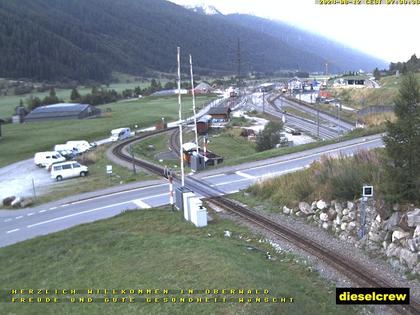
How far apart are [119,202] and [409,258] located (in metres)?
18.8

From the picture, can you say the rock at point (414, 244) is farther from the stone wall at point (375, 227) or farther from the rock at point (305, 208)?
the rock at point (305, 208)

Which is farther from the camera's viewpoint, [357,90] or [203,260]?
[357,90]

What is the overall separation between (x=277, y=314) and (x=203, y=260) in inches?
154

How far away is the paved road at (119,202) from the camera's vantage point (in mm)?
24859

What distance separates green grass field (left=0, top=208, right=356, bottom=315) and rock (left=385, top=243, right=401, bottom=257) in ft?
7.98

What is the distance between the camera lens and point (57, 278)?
49.3ft

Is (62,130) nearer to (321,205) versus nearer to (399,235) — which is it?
(321,205)

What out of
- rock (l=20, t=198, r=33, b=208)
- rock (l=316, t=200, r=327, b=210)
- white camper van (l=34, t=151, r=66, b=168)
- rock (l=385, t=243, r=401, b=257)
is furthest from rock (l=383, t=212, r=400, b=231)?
white camper van (l=34, t=151, r=66, b=168)

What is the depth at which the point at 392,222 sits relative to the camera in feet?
47.4

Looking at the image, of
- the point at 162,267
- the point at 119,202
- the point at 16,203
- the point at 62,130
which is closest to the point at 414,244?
the point at 162,267

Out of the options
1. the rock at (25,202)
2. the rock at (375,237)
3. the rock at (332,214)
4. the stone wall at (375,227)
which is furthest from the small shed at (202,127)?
the rock at (375,237)

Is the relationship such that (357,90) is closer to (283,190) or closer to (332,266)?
(283,190)

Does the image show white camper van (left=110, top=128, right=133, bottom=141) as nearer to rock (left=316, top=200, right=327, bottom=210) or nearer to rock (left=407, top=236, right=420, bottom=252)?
rock (left=316, top=200, right=327, bottom=210)

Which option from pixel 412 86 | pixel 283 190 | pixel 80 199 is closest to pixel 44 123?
pixel 80 199
